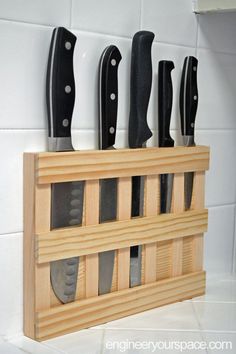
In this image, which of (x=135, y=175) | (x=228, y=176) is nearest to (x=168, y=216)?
(x=135, y=175)

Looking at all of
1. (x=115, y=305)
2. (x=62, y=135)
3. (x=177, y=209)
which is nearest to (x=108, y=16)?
(x=62, y=135)

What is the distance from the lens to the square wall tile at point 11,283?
87cm

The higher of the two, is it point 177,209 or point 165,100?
point 165,100

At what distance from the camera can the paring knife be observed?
0.93m

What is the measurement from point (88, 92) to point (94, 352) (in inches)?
14.8

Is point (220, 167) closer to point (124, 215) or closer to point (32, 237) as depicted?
point (124, 215)

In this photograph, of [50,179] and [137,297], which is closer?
[50,179]

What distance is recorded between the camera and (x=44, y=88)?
88 centimetres

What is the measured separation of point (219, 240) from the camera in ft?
3.95

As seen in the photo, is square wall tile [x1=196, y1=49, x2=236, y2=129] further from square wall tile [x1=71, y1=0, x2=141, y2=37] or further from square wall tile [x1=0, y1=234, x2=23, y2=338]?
square wall tile [x1=0, y1=234, x2=23, y2=338]

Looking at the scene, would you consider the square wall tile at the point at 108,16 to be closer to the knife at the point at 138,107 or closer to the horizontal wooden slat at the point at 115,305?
the knife at the point at 138,107

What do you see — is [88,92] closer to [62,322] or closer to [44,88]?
[44,88]

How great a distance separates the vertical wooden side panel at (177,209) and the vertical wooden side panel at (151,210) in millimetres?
38

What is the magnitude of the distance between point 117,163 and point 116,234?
106 millimetres
